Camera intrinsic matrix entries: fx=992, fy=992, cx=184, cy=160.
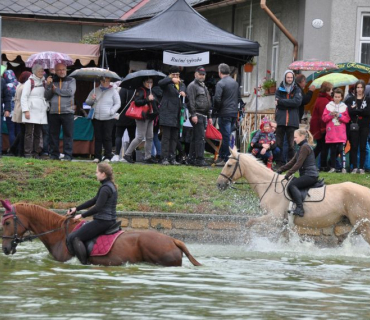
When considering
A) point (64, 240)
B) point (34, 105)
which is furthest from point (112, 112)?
point (64, 240)

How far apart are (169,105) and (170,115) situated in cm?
26

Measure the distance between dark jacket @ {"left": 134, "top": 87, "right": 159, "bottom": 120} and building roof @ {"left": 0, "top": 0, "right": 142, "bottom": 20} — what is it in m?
15.5

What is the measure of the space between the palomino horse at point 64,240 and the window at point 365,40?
54.2 ft

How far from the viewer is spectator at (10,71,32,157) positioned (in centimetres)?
2222

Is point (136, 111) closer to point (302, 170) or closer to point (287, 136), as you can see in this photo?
point (287, 136)

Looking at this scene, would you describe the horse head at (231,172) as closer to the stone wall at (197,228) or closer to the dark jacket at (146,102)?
the stone wall at (197,228)

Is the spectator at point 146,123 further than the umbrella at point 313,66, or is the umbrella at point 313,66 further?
the umbrella at point 313,66

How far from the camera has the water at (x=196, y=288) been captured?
10.2m

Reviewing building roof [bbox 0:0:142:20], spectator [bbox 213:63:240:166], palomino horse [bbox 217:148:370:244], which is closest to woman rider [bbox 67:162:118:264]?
palomino horse [bbox 217:148:370:244]

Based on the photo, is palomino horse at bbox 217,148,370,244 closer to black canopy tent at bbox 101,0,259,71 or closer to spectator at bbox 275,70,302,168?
spectator at bbox 275,70,302,168

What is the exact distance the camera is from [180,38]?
25.1 meters

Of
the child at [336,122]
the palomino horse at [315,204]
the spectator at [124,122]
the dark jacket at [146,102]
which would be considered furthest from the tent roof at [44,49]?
the palomino horse at [315,204]

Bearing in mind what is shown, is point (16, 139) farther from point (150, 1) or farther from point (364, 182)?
point (150, 1)

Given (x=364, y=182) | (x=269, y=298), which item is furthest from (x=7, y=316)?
(x=364, y=182)
